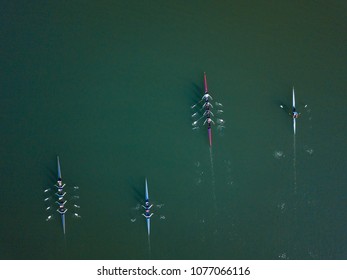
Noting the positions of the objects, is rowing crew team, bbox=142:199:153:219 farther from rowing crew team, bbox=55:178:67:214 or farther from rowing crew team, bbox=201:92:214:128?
rowing crew team, bbox=201:92:214:128

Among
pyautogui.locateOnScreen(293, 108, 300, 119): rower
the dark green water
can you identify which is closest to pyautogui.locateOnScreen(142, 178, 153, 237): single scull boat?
the dark green water

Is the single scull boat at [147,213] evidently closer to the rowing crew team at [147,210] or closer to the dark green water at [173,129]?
the rowing crew team at [147,210]

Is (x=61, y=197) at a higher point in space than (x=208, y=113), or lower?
lower

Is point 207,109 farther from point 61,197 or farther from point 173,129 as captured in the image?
point 61,197

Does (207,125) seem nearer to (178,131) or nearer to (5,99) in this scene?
(178,131)

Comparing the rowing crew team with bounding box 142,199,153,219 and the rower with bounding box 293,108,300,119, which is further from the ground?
the rower with bounding box 293,108,300,119

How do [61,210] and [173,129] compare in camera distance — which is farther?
[173,129]

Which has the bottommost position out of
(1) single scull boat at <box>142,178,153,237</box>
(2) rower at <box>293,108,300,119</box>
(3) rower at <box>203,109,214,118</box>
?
(1) single scull boat at <box>142,178,153,237</box>

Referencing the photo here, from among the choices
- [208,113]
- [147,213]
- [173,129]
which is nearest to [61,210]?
[147,213]
